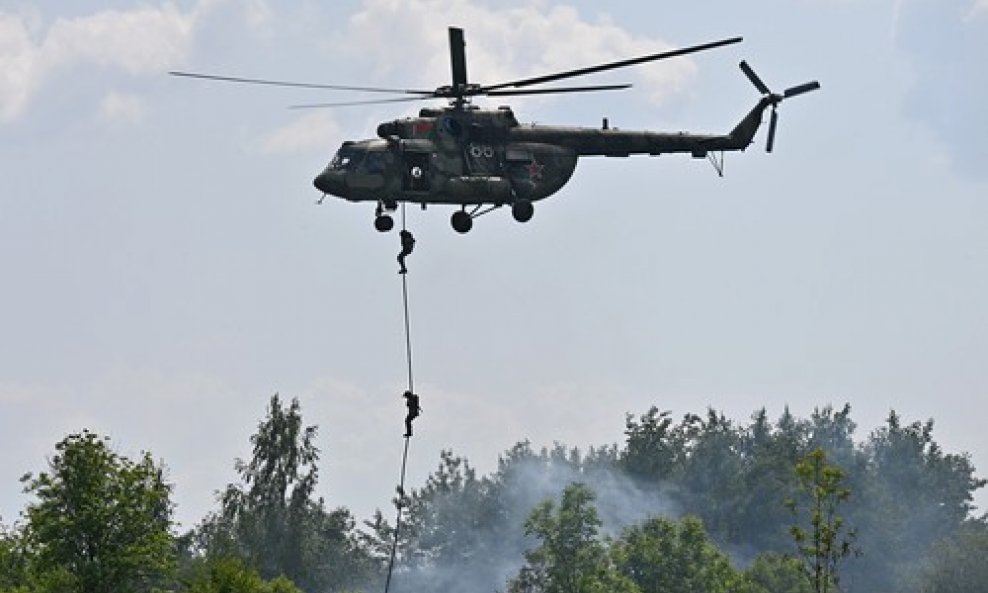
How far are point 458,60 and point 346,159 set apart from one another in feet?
14.2

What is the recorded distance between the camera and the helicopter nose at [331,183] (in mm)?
58625

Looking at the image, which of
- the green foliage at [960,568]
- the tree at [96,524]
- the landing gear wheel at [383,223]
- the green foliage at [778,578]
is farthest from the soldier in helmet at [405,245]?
the green foliage at [960,568]

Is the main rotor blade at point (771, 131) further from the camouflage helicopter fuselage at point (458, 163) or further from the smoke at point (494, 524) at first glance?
the smoke at point (494, 524)

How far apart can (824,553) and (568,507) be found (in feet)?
228

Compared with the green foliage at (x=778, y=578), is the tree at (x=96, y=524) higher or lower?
lower

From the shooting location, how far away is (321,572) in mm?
141750

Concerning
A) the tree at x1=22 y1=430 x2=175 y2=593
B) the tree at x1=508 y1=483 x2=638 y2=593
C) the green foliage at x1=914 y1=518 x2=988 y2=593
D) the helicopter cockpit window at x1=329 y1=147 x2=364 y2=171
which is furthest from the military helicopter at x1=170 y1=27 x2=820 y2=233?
the green foliage at x1=914 y1=518 x2=988 y2=593

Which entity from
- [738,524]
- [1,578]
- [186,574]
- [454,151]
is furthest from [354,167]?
[738,524]

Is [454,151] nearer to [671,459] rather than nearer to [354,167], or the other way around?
[354,167]

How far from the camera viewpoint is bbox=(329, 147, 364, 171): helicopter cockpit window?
58594 mm

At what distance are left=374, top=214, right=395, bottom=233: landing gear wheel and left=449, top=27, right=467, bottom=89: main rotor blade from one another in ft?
16.0

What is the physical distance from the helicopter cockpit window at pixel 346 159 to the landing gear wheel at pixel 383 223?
70.7 inches

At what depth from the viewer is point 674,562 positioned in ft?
405

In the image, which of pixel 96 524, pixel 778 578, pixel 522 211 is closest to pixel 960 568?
pixel 778 578
